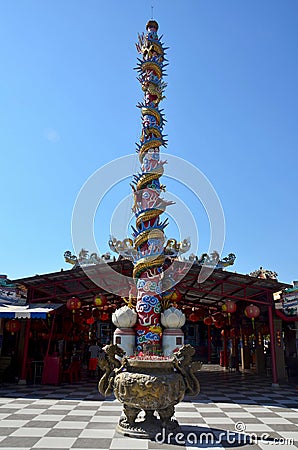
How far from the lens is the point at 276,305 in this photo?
1309 centimetres

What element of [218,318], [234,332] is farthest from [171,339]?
[234,332]

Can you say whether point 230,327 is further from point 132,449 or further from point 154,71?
point 132,449

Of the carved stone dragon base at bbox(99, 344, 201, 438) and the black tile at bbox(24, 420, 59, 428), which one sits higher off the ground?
the carved stone dragon base at bbox(99, 344, 201, 438)

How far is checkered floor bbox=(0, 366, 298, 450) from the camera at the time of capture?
16.5ft

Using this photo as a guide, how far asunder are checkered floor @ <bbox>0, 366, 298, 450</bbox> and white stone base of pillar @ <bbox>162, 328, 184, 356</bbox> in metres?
1.40

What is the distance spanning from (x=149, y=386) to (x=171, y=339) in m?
5.37

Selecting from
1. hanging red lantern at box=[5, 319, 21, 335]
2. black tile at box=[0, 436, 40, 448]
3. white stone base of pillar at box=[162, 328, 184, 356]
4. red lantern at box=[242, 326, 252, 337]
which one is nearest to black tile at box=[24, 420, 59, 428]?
black tile at box=[0, 436, 40, 448]

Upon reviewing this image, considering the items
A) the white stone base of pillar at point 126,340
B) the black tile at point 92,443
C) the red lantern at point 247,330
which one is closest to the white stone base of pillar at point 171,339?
Result: the white stone base of pillar at point 126,340

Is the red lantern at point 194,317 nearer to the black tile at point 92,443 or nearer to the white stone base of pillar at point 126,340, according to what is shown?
the white stone base of pillar at point 126,340

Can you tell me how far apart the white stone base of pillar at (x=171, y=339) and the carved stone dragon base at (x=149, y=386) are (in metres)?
4.68

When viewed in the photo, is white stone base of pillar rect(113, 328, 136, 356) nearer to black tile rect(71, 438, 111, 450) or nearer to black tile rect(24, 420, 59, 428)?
black tile rect(24, 420, 59, 428)

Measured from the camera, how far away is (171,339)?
34.1ft

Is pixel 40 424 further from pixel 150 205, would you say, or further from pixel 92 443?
pixel 150 205

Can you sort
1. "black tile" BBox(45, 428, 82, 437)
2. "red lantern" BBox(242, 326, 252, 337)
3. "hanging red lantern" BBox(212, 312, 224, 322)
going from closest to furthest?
"black tile" BBox(45, 428, 82, 437), "red lantern" BBox(242, 326, 252, 337), "hanging red lantern" BBox(212, 312, 224, 322)
